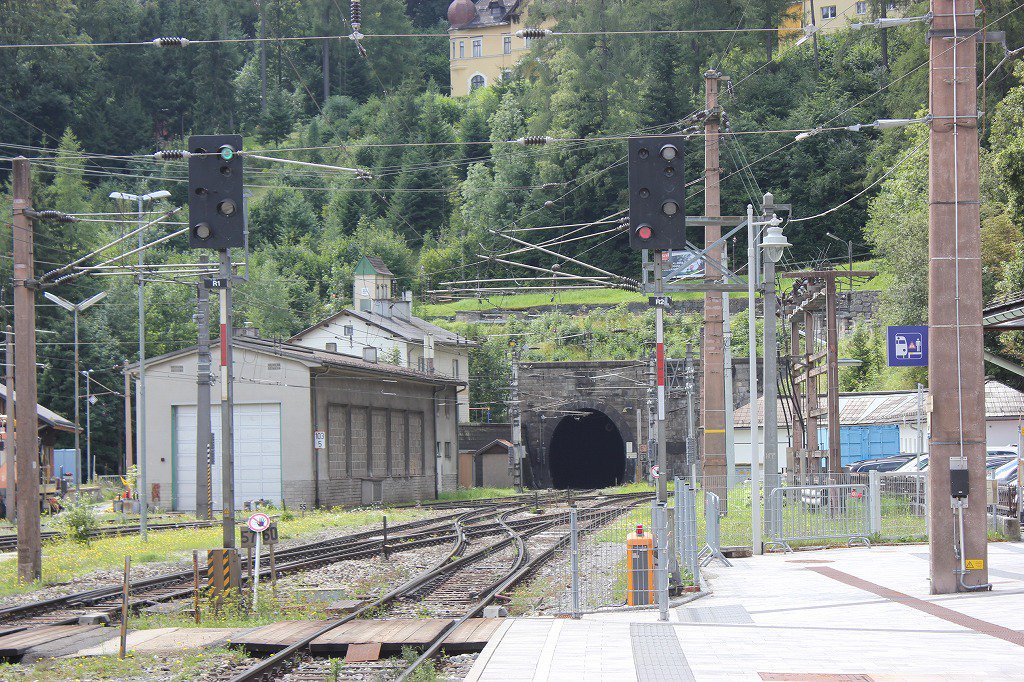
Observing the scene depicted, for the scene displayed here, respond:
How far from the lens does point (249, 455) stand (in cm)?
4538

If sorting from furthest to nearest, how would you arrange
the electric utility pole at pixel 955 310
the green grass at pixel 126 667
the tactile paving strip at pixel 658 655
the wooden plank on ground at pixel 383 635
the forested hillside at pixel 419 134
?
1. the forested hillside at pixel 419 134
2. the electric utility pole at pixel 955 310
3. the wooden plank on ground at pixel 383 635
4. the green grass at pixel 126 667
5. the tactile paving strip at pixel 658 655

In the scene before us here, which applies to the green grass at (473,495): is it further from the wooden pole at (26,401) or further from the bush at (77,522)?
the wooden pole at (26,401)

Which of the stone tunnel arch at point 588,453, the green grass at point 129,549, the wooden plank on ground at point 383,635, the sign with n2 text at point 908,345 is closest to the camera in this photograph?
the wooden plank on ground at point 383,635

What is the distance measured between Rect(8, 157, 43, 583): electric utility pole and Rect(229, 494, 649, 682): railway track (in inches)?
260

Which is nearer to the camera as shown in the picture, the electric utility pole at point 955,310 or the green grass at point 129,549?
the electric utility pole at point 955,310

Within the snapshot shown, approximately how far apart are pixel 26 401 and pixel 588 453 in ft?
209

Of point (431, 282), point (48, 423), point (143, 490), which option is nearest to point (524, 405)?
point (431, 282)

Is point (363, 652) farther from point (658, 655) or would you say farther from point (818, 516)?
point (818, 516)

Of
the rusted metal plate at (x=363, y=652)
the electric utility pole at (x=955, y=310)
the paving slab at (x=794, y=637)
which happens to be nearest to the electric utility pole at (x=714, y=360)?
the paving slab at (x=794, y=637)

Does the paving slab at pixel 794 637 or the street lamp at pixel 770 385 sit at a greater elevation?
the street lamp at pixel 770 385

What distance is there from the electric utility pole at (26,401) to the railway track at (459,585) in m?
6.62

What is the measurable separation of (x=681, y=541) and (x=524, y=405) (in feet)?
169

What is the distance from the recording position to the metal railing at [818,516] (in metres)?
24.0

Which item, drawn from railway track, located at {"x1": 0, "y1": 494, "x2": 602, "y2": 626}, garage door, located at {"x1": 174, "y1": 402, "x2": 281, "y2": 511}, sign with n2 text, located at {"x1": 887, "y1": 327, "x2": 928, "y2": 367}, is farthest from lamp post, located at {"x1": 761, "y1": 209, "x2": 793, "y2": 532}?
garage door, located at {"x1": 174, "y1": 402, "x2": 281, "y2": 511}
